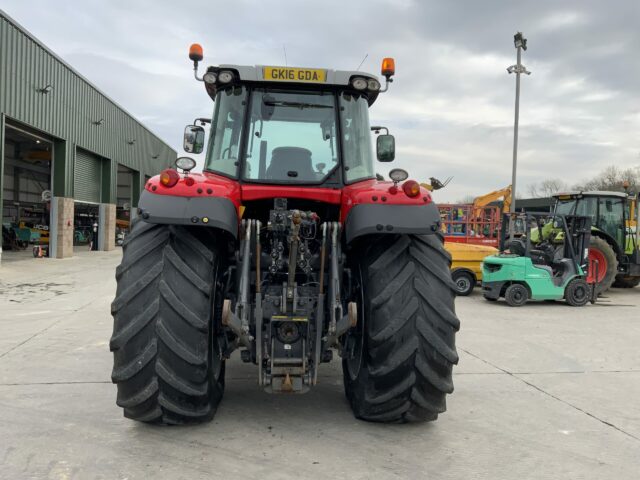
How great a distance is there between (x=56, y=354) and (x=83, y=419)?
8.22 feet

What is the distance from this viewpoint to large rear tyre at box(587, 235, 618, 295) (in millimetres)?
13250

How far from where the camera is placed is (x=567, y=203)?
48.4 ft

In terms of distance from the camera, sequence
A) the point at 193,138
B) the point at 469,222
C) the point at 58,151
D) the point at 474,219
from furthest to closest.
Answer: the point at 58,151 < the point at 474,219 < the point at 469,222 < the point at 193,138

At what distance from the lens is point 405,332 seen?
→ 11.8ft

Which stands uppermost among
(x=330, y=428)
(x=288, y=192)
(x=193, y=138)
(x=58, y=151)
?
(x=58, y=151)

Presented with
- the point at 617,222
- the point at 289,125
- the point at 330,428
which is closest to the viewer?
the point at 330,428

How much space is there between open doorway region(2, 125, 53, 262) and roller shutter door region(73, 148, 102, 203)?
4.54ft

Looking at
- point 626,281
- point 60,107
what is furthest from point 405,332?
point 60,107

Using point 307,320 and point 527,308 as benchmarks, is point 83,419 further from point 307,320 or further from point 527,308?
point 527,308

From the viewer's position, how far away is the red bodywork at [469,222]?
61.9 ft

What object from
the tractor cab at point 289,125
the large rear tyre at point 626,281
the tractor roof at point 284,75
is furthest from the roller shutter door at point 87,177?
the tractor roof at point 284,75

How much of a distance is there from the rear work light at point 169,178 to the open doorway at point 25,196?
2109 centimetres

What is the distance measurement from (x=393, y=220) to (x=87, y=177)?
25.3m

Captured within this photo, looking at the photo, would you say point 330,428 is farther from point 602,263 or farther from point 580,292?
point 602,263
